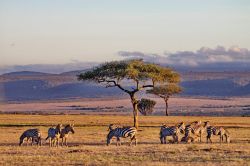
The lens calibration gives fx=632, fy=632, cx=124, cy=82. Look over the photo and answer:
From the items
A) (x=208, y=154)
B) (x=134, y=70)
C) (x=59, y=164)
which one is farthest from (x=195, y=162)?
(x=134, y=70)

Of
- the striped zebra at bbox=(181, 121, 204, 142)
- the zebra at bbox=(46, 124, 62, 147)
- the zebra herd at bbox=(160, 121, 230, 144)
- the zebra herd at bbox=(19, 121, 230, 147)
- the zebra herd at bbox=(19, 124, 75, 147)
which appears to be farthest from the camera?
the striped zebra at bbox=(181, 121, 204, 142)

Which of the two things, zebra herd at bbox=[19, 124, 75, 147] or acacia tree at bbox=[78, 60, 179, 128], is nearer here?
zebra herd at bbox=[19, 124, 75, 147]

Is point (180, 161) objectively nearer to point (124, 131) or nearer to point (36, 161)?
point (36, 161)

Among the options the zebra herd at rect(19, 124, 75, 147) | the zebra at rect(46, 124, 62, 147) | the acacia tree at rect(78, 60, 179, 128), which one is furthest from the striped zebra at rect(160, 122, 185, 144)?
the acacia tree at rect(78, 60, 179, 128)

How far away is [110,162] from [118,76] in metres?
37.4

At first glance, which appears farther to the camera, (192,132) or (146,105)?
(146,105)

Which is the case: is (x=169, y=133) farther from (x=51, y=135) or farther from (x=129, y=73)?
(x=129, y=73)

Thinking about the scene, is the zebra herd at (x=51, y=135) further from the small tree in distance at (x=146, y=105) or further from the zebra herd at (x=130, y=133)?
the small tree in distance at (x=146, y=105)

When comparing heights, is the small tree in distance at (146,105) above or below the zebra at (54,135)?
above

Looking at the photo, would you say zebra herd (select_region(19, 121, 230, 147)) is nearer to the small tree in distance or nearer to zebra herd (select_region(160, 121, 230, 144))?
zebra herd (select_region(160, 121, 230, 144))

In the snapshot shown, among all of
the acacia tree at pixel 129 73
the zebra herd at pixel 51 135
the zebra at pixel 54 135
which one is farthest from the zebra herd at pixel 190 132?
the acacia tree at pixel 129 73

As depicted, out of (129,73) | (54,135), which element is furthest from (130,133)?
(129,73)

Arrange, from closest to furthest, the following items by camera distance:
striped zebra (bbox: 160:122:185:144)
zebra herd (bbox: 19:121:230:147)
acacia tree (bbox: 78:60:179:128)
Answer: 1. zebra herd (bbox: 19:121:230:147)
2. striped zebra (bbox: 160:122:185:144)
3. acacia tree (bbox: 78:60:179:128)

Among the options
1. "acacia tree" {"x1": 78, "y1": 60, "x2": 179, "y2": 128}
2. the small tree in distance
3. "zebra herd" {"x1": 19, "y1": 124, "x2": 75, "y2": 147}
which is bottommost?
"zebra herd" {"x1": 19, "y1": 124, "x2": 75, "y2": 147}
